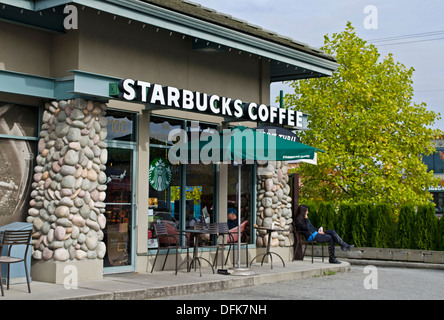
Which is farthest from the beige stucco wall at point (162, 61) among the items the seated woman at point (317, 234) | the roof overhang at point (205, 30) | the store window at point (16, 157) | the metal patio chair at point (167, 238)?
the seated woman at point (317, 234)

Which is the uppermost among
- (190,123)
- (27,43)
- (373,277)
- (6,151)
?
(27,43)

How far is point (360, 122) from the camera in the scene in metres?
25.3

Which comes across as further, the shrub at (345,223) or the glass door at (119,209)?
the shrub at (345,223)

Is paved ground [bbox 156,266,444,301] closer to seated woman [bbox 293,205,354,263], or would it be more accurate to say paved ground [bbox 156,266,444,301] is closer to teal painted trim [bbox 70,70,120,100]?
seated woman [bbox 293,205,354,263]

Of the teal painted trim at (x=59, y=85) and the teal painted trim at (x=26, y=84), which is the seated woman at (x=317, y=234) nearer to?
the teal painted trim at (x=59, y=85)

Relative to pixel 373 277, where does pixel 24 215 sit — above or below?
above

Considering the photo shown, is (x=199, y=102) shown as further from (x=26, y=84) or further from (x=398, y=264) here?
(x=398, y=264)

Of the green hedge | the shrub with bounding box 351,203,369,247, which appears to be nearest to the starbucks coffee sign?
the shrub with bounding box 351,203,369,247

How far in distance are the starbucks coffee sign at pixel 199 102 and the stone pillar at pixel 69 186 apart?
0.71m

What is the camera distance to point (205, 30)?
41.4ft

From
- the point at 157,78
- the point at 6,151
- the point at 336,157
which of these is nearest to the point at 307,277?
the point at 157,78

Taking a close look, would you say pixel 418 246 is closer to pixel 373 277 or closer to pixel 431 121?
pixel 373 277

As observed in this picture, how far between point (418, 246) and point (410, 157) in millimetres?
9205

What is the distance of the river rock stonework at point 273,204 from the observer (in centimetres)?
1536
